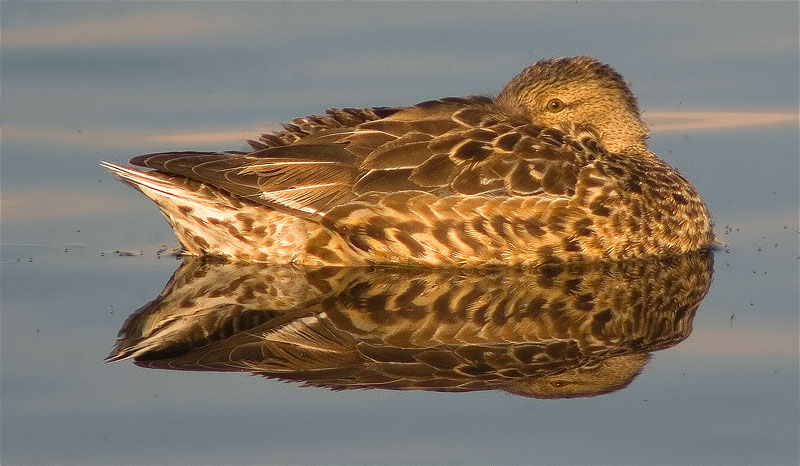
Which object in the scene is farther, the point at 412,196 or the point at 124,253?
the point at 124,253

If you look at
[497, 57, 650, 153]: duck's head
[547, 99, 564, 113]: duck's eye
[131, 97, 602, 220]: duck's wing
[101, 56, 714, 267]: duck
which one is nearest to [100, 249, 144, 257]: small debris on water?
[101, 56, 714, 267]: duck

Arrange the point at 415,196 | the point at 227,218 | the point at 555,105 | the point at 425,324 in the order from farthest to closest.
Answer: the point at 555,105 < the point at 227,218 < the point at 415,196 < the point at 425,324

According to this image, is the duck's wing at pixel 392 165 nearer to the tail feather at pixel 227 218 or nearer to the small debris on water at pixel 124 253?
the tail feather at pixel 227 218

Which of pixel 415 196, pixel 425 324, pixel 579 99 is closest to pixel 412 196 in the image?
pixel 415 196

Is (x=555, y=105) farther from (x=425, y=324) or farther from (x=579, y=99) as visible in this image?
(x=425, y=324)

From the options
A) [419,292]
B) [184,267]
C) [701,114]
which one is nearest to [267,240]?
[184,267]

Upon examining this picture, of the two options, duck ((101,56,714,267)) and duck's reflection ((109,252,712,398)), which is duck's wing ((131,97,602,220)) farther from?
duck's reflection ((109,252,712,398))

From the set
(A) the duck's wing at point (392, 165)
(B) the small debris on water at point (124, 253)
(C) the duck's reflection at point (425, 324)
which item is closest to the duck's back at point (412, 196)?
(A) the duck's wing at point (392, 165)
